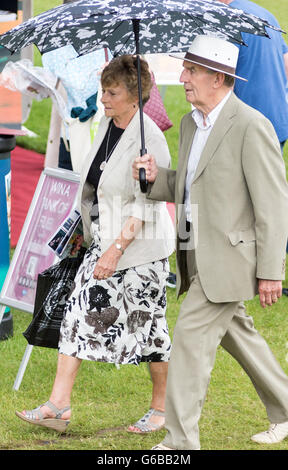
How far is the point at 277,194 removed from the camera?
4.57m

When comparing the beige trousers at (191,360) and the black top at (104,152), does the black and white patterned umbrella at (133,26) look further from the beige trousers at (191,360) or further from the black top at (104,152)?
the beige trousers at (191,360)

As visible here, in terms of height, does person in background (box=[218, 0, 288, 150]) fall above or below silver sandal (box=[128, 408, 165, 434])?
above

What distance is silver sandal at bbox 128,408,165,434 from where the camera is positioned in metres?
5.34

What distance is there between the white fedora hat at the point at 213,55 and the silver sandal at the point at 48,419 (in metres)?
1.87

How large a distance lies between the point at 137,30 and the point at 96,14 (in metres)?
0.50

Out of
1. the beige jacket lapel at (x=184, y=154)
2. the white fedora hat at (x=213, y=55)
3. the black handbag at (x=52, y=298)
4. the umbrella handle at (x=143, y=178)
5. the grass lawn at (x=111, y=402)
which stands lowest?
the grass lawn at (x=111, y=402)

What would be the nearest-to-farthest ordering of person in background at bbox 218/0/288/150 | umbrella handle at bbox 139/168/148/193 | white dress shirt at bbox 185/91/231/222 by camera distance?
white dress shirt at bbox 185/91/231/222 < umbrella handle at bbox 139/168/148/193 < person in background at bbox 218/0/288/150

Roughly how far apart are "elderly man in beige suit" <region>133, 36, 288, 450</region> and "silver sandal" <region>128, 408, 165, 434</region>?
2.15ft

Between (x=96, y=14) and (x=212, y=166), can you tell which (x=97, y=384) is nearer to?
(x=212, y=166)

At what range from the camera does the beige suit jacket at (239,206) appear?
4551 millimetres

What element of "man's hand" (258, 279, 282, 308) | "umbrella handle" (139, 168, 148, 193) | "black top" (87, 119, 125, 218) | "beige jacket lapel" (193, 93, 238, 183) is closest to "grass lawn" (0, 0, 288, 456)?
"man's hand" (258, 279, 282, 308)

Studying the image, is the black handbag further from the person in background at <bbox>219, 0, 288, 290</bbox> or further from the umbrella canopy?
the person in background at <bbox>219, 0, 288, 290</bbox>

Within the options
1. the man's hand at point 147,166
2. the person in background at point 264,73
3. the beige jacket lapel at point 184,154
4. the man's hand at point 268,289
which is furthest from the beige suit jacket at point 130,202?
the person in background at point 264,73

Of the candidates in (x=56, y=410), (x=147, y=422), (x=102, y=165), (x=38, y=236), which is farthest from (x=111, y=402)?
(x=102, y=165)
